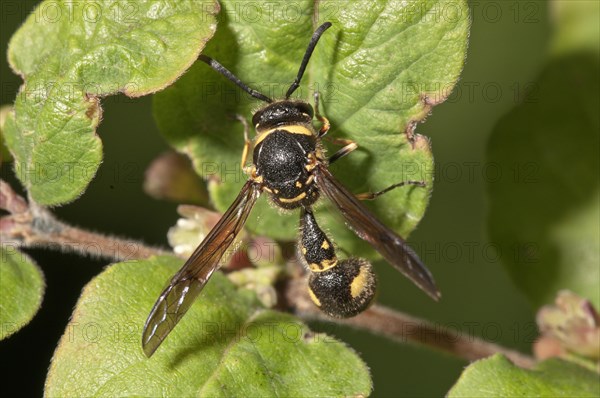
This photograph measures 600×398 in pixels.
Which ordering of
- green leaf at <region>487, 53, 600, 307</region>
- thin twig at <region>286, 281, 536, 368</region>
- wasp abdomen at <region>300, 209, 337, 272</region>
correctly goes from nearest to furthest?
1. wasp abdomen at <region>300, 209, 337, 272</region>
2. thin twig at <region>286, 281, 536, 368</region>
3. green leaf at <region>487, 53, 600, 307</region>

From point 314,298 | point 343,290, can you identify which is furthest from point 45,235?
point 343,290

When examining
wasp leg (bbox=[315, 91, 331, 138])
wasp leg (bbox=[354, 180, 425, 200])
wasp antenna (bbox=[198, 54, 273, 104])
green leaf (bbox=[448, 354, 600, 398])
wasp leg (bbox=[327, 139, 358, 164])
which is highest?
wasp antenna (bbox=[198, 54, 273, 104])

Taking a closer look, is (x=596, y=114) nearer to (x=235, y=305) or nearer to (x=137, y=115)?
(x=235, y=305)

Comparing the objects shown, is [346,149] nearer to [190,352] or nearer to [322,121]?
[322,121]

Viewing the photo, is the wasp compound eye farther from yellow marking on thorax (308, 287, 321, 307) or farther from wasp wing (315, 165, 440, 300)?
wasp wing (315, 165, 440, 300)

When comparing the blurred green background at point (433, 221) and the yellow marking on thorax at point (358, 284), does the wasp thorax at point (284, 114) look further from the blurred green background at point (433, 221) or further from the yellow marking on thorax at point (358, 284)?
the blurred green background at point (433, 221)

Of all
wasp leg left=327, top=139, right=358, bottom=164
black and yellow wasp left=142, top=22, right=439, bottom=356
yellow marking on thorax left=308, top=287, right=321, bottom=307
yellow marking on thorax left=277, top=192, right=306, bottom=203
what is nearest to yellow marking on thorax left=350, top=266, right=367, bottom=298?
black and yellow wasp left=142, top=22, right=439, bottom=356

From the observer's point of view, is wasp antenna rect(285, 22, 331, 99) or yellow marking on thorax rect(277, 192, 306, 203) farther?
yellow marking on thorax rect(277, 192, 306, 203)
